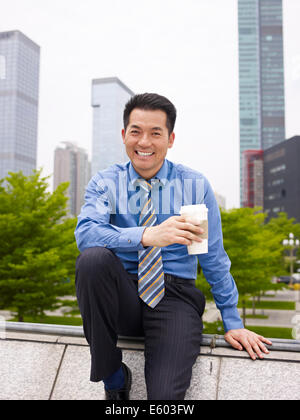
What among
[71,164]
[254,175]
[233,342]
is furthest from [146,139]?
[254,175]

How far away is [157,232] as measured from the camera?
195cm

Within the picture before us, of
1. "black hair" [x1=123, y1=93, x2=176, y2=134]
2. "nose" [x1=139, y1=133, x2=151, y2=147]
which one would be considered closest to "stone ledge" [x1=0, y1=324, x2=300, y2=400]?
"nose" [x1=139, y1=133, x2=151, y2=147]

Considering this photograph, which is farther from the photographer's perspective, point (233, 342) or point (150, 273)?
point (233, 342)

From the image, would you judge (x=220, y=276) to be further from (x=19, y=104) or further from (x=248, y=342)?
(x=19, y=104)

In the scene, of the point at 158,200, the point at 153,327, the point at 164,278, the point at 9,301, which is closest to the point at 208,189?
the point at 158,200

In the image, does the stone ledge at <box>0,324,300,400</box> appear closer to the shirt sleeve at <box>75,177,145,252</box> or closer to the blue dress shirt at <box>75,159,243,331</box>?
the blue dress shirt at <box>75,159,243,331</box>

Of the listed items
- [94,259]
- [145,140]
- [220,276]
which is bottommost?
[220,276]

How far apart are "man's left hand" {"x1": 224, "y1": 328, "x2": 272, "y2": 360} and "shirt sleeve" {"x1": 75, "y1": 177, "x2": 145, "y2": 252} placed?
95 centimetres

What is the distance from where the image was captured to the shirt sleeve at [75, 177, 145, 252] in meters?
2.05

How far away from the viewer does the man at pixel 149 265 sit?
6.36 ft

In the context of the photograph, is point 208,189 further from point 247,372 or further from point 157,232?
point 247,372

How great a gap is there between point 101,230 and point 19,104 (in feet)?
81.8

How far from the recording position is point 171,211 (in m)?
2.47

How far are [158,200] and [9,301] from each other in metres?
11.3
